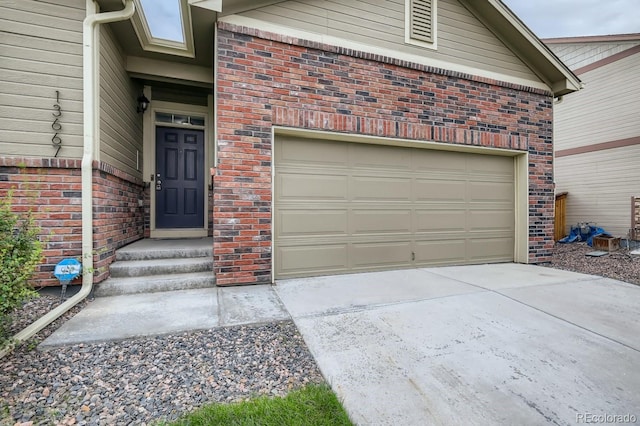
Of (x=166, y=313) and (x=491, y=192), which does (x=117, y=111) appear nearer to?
(x=166, y=313)

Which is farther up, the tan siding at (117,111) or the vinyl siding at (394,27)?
the vinyl siding at (394,27)

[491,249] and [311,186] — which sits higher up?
[311,186]

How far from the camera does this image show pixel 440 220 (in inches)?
197

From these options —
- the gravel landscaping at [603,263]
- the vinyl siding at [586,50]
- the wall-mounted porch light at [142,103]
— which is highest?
the vinyl siding at [586,50]

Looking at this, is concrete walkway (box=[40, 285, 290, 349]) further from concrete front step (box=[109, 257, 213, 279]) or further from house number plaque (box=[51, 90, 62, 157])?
house number plaque (box=[51, 90, 62, 157])

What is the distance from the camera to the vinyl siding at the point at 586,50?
8645mm

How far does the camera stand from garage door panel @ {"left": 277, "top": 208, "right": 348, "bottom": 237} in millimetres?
4137

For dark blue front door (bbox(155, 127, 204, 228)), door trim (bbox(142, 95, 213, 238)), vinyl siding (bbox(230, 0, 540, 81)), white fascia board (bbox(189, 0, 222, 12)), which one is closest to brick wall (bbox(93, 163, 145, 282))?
door trim (bbox(142, 95, 213, 238))

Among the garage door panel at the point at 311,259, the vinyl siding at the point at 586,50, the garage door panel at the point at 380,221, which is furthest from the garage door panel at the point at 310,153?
the vinyl siding at the point at 586,50

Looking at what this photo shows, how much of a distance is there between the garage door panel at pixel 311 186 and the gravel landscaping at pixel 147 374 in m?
1.96

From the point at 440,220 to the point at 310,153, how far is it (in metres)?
2.44

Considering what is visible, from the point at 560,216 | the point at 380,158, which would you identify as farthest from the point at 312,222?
the point at 560,216

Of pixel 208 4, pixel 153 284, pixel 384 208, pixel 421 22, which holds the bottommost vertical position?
pixel 153 284
